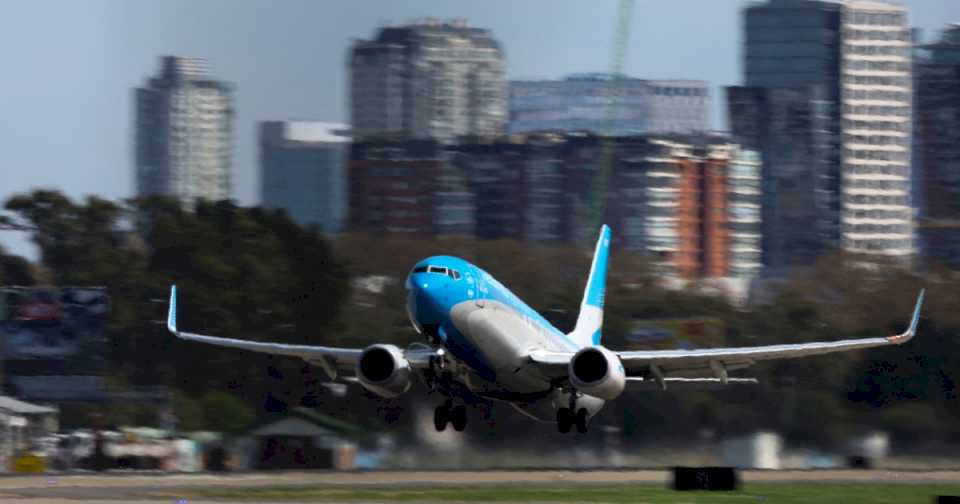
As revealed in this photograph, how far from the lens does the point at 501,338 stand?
44250 mm

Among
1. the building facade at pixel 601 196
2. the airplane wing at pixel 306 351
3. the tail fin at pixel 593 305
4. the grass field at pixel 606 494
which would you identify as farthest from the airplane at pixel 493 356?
the building facade at pixel 601 196

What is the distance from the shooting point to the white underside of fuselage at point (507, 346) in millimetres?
43812

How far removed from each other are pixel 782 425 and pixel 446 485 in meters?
17.6

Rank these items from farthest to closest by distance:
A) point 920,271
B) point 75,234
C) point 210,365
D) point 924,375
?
point 75,234 → point 920,271 → point 210,365 → point 924,375

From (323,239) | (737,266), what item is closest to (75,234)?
(323,239)

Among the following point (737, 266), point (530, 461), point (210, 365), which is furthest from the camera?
point (737, 266)

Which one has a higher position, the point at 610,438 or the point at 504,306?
the point at 504,306

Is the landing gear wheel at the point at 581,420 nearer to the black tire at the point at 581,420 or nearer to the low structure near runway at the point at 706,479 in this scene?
the black tire at the point at 581,420

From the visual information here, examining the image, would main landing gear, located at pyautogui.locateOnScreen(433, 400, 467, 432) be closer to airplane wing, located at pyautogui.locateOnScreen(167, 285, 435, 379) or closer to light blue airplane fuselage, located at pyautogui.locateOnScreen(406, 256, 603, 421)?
light blue airplane fuselage, located at pyautogui.locateOnScreen(406, 256, 603, 421)

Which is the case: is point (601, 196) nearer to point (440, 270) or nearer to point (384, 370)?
point (384, 370)

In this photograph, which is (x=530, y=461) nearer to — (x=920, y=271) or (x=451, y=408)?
(x=451, y=408)

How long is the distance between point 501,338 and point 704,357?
6595 mm

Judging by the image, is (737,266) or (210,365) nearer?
(210,365)

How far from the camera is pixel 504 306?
45.1 meters
